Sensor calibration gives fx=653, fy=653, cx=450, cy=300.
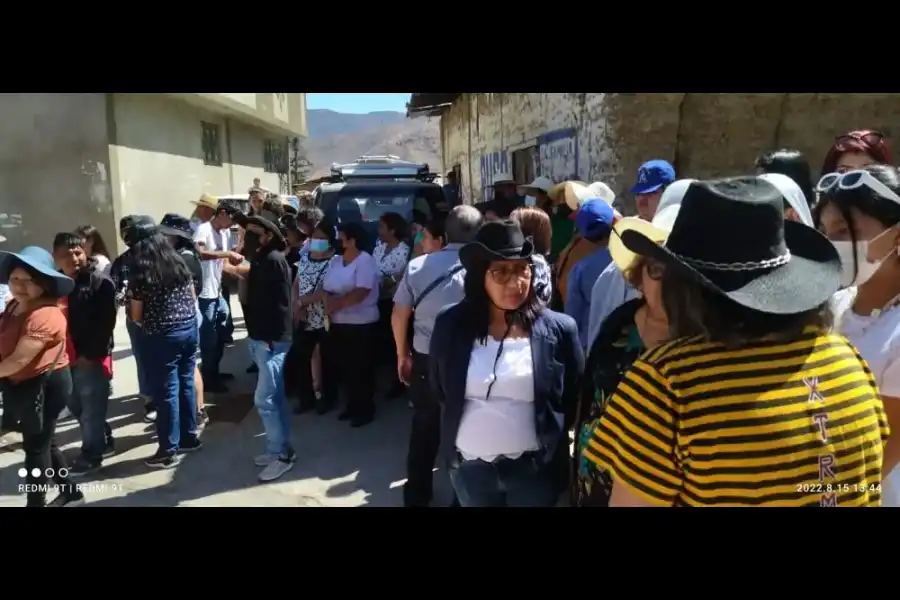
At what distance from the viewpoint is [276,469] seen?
170 inches

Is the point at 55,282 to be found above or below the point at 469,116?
below

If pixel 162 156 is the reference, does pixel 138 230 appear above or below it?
below

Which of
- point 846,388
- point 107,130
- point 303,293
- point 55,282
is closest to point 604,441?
point 846,388

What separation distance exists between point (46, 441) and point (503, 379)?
271 centimetres

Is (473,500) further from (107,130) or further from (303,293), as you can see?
(107,130)

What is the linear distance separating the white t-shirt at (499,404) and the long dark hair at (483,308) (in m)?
0.07

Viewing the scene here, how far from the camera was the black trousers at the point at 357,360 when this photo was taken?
5.10 m

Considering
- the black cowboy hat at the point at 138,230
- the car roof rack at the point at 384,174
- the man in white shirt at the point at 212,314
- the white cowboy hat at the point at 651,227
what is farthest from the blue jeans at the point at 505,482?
the car roof rack at the point at 384,174

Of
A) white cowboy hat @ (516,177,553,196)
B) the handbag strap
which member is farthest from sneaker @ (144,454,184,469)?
white cowboy hat @ (516,177,553,196)

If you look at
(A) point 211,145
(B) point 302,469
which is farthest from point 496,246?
(A) point 211,145

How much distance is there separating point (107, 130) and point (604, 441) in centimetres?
1320

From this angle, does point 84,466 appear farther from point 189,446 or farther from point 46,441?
point 46,441

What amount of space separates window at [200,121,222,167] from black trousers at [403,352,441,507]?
14899 mm

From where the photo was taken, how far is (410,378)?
3.79 m
